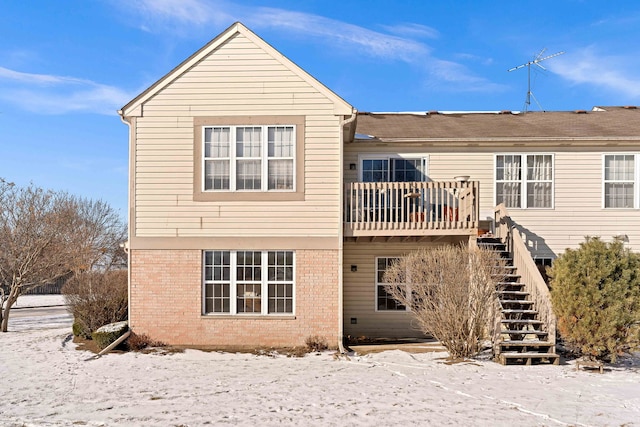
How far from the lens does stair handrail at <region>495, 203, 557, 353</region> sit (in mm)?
10523

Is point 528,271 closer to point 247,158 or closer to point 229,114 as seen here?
point 247,158

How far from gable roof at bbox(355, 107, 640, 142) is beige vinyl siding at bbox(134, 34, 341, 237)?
2.27m

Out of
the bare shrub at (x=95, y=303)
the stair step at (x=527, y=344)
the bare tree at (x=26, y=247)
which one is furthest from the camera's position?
the bare tree at (x=26, y=247)

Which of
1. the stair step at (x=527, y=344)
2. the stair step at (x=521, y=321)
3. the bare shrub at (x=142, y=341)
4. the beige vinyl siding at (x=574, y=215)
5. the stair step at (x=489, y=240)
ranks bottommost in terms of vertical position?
the bare shrub at (x=142, y=341)

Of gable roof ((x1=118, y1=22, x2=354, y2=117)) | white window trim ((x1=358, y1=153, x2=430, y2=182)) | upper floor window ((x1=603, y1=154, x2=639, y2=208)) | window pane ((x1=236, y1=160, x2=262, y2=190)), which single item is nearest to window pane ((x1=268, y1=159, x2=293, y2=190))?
window pane ((x1=236, y1=160, x2=262, y2=190))

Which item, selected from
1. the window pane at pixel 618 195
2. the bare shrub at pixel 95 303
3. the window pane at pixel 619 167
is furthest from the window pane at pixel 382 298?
the bare shrub at pixel 95 303

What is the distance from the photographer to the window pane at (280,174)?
12.5 m

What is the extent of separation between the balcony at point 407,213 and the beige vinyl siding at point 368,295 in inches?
69.5

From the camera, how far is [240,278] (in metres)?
12.5

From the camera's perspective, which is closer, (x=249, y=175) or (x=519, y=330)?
(x=519, y=330)

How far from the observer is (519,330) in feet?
36.8

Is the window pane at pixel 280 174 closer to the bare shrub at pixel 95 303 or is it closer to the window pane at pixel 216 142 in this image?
the window pane at pixel 216 142

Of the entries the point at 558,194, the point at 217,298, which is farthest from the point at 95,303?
the point at 558,194

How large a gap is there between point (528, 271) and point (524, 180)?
12.7 feet
